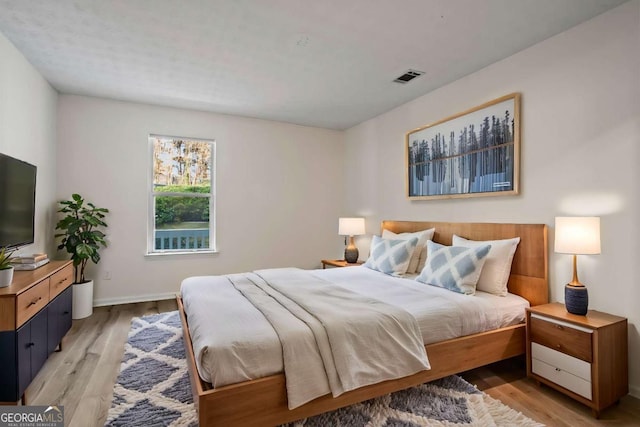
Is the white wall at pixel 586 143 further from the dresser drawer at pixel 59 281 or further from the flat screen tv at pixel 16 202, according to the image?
the flat screen tv at pixel 16 202

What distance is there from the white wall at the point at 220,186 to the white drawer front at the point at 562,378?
3432mm

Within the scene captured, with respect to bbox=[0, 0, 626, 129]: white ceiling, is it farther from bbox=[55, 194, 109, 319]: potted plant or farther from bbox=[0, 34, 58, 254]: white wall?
bbox=[55, 194, 109, 319]: potted plant

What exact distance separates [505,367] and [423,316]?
1.03m

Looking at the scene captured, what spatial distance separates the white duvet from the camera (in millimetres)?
1610

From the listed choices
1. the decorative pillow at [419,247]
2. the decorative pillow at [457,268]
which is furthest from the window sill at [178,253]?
the decorative pillow at [457,268]

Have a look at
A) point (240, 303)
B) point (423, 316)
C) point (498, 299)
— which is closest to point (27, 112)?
point (240, 303)

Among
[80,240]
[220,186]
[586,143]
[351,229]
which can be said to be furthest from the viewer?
[220,186]

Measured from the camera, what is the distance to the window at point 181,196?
441 cm

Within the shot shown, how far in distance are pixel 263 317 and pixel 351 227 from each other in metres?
2.74

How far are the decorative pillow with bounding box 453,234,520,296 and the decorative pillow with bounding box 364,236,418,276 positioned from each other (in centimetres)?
72

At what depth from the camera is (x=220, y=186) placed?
184 inches

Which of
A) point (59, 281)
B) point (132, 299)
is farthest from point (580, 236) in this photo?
point (132, 299)

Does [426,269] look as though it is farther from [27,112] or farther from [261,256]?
[27,112]

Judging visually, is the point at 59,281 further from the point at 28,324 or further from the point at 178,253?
the point at 178,253
